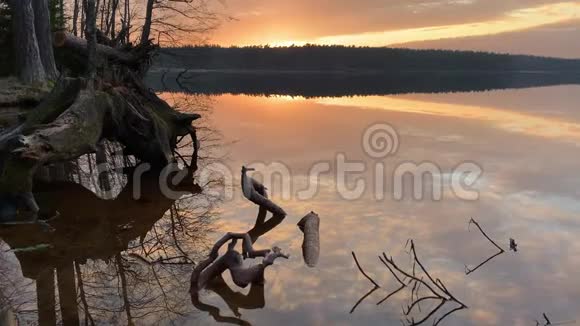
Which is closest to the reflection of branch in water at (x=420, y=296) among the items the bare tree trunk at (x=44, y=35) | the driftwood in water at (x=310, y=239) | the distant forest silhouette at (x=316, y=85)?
the driftwood in water at (x=310, y=239)

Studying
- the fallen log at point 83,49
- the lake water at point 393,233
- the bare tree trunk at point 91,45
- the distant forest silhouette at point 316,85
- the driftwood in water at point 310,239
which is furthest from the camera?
the distant forest silhouette at point 316,85

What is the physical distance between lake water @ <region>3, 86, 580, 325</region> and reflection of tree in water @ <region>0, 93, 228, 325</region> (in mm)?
40

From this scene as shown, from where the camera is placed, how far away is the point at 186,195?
9.36m

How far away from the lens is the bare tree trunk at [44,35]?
19.6m

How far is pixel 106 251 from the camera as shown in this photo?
20.6 ft

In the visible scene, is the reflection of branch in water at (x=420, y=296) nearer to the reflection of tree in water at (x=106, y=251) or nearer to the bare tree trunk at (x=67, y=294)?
the reflection of tree in water at (x=106, y=251)

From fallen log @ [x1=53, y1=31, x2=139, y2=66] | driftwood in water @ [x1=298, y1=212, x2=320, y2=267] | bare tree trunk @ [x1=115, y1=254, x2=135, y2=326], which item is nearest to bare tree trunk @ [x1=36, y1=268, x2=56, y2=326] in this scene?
bare tree trunk @ [x1=115, y1=254, x2=135, y2=326]

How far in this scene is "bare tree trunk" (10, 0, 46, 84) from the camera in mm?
18625

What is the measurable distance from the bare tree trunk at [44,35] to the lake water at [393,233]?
8994mm

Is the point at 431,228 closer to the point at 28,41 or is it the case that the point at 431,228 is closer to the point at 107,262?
the point at 107,262

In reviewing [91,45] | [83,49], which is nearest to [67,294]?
[91,45]

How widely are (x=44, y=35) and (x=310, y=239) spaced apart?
17.6 metres

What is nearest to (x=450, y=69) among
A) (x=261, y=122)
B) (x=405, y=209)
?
(x=261, y=122)

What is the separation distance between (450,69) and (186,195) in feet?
418
